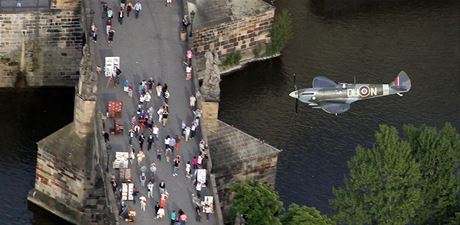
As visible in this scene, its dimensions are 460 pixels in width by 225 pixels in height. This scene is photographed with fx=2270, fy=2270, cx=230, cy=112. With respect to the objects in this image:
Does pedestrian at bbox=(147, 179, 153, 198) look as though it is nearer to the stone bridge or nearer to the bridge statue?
the stone bridge

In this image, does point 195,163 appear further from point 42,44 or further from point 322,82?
point 42,44

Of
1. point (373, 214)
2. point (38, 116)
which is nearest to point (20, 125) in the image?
point (38, 116)

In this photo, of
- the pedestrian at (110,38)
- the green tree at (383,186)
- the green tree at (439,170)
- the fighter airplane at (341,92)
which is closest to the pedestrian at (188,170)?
the green tree at (383,186)

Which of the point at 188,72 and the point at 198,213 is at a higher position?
the point at 188,72

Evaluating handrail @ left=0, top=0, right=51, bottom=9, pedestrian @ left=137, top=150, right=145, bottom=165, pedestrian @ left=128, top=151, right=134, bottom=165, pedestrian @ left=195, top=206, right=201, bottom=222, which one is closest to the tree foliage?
pedestrian @ left=195, top=206, right=201, bottom=222

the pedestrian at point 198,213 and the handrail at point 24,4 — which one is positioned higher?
the handrail at point 24,4

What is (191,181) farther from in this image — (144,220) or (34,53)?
(34,53)

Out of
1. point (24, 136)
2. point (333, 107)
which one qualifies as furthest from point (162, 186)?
point (333, 107)

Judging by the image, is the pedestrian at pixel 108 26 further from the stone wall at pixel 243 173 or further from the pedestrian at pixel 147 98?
the stone wall at pixel 243 173
